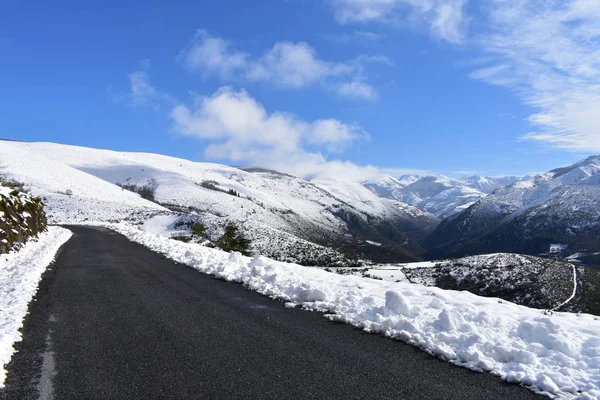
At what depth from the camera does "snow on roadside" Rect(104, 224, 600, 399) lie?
6.23 m

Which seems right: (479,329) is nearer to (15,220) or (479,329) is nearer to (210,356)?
(210,356)

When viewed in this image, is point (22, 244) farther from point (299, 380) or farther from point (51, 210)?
point (51, 210)

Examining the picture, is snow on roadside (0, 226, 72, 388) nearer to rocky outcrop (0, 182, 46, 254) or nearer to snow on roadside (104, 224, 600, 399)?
rocky outcrop (0, 182, 46, 254)

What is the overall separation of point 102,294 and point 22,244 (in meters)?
13.4

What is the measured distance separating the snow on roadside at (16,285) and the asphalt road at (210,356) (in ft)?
0.82

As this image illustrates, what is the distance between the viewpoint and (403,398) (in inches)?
213

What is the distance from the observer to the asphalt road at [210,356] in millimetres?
5645

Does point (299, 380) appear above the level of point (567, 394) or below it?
below

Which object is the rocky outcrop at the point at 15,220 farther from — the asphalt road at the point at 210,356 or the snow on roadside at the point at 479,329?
the snow on roadside at the point at 479,329

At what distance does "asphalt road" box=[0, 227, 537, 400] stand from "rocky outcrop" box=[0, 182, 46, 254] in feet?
33.1

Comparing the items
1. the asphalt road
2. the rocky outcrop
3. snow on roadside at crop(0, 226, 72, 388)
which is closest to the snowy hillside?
the rocky outcrop

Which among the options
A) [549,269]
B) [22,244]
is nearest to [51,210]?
[22,244]

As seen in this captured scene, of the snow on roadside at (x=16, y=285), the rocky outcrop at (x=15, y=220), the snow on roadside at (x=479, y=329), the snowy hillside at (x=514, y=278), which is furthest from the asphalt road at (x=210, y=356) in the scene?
the snowy hillside at (x=514, y=278)

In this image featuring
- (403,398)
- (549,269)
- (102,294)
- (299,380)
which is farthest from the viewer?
(549,269)
